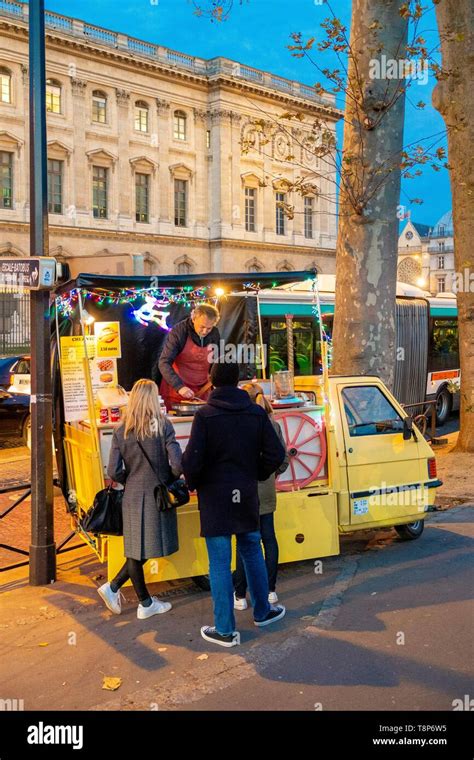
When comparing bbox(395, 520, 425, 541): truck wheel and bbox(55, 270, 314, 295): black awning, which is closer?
bbox(55, 270, 314, 295): black awning

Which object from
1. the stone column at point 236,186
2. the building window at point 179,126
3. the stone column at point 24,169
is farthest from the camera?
the stone column at point 236,186

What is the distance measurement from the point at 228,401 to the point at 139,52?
50.8 meters

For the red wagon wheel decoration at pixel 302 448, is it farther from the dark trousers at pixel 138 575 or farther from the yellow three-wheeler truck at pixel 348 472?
the dark trousers at pixel 138 575

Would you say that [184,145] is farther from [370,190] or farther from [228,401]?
[228,401]

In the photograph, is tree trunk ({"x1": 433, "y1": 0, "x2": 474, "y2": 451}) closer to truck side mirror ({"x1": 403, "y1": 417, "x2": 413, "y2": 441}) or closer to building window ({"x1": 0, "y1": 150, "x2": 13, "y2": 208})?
truck side mirror ({"x1": 403, "y1": 417, "x2": 413, "y2": 441})

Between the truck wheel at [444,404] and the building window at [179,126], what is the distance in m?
38.6

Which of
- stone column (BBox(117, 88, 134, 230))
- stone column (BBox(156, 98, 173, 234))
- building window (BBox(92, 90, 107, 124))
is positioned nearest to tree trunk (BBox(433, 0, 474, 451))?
stone column (BBox(117, 88, 134, 230))

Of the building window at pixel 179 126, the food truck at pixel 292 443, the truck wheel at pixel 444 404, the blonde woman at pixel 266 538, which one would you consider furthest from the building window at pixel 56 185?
the blonde woman at pixel 266 538

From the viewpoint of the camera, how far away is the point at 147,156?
52.4m

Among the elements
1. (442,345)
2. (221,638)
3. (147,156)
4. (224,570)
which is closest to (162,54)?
(147,156)

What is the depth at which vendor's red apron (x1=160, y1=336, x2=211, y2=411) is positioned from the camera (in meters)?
8.09

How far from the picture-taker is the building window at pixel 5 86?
147 ft

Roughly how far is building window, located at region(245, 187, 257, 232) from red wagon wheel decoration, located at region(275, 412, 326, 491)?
51.3m
